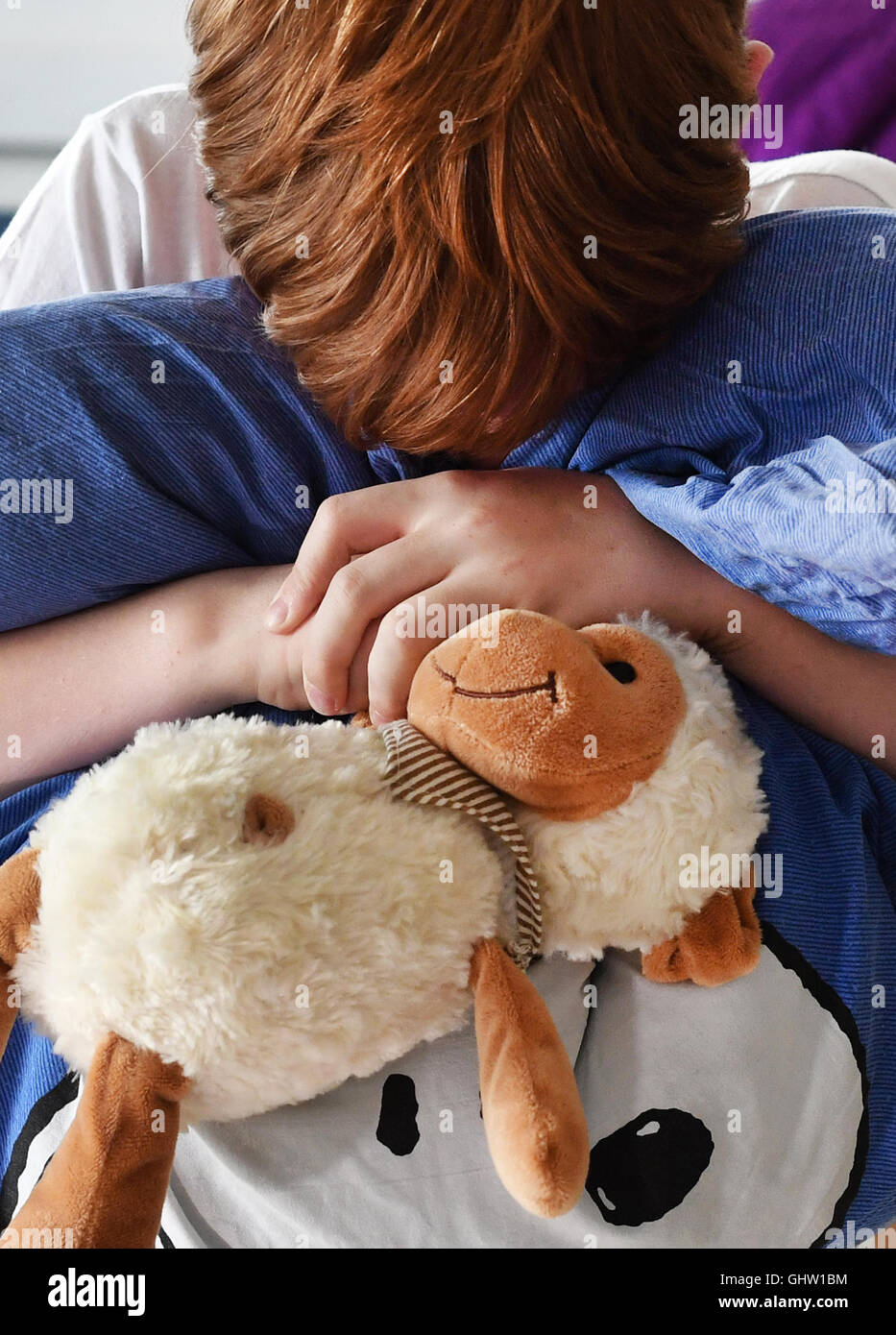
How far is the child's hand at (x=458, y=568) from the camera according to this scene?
619 mm

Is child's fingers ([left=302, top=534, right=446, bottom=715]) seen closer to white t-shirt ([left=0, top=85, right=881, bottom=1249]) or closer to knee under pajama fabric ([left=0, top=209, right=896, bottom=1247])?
knee under pajama fabric ([left=0, top=209, right=896, bottom=1247])

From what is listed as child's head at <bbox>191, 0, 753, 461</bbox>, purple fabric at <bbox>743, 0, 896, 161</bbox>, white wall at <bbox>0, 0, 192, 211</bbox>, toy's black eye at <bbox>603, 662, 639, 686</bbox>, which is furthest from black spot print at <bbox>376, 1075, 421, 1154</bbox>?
white wall at <bbox>0, 0, 192, 211</bbox>

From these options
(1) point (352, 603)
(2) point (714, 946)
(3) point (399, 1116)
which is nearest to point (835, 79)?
(1) point (352, 603)

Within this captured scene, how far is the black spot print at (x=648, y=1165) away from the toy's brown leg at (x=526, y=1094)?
0.10 m

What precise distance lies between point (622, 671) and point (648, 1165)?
9.5 inches

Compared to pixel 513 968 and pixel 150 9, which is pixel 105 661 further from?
pixel 150 9

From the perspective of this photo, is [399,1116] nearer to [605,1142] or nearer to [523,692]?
[605,1142]

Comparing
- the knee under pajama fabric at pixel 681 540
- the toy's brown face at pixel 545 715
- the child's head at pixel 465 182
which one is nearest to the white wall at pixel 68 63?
the knee under pajama fabric at pixel 681 540

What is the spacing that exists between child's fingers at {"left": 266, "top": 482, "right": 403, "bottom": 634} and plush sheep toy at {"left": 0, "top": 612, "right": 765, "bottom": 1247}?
0.14m

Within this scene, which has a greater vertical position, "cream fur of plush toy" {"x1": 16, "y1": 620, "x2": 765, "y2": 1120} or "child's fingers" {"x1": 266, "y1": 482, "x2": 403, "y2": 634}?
"child's fingers" {"x1": 266, "y1": 482, "x2": 403, "y2": 634}

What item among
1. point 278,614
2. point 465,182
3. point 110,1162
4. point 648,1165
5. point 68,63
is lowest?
point 648,1165

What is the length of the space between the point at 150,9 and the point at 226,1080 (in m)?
1.44

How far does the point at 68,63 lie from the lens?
1.43 meters

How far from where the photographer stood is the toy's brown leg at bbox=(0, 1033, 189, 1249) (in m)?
0.43
